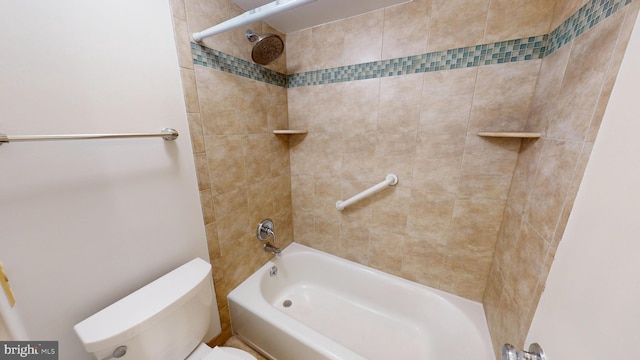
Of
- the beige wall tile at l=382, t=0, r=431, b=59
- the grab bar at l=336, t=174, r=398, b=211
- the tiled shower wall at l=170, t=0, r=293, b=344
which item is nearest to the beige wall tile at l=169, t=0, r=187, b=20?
the tiled shower wall at l=170, t=0, r=293, b=344

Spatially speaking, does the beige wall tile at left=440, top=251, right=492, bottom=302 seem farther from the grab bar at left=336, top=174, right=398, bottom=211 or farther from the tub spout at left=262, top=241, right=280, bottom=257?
the tub spout at left=262, top=241, right=280, bottom=257

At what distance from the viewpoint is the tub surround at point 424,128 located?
763 mm

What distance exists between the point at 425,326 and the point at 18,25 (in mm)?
2316

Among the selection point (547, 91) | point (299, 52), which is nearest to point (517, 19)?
point (547, 91)

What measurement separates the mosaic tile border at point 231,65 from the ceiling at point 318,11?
1.00 feet

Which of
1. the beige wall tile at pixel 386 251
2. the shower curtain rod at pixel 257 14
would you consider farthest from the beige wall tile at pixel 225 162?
the beige wall tile at pixel 386 251

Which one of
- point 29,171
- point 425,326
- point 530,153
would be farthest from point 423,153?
point 29,171

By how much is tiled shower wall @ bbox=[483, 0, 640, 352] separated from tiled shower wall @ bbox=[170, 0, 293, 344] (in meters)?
1.45

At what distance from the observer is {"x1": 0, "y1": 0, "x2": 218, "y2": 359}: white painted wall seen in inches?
24.2

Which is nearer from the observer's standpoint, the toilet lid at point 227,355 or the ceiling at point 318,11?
the toilet lid at point 227,355

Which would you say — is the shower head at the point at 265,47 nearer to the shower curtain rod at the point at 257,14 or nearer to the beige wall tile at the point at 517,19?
the shower curtain rod at the point at 257,14

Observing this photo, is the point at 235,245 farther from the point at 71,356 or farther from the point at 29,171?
the point at 29,171

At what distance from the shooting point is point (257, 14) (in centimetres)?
80

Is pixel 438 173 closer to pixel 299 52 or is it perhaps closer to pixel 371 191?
pixel 371 191
